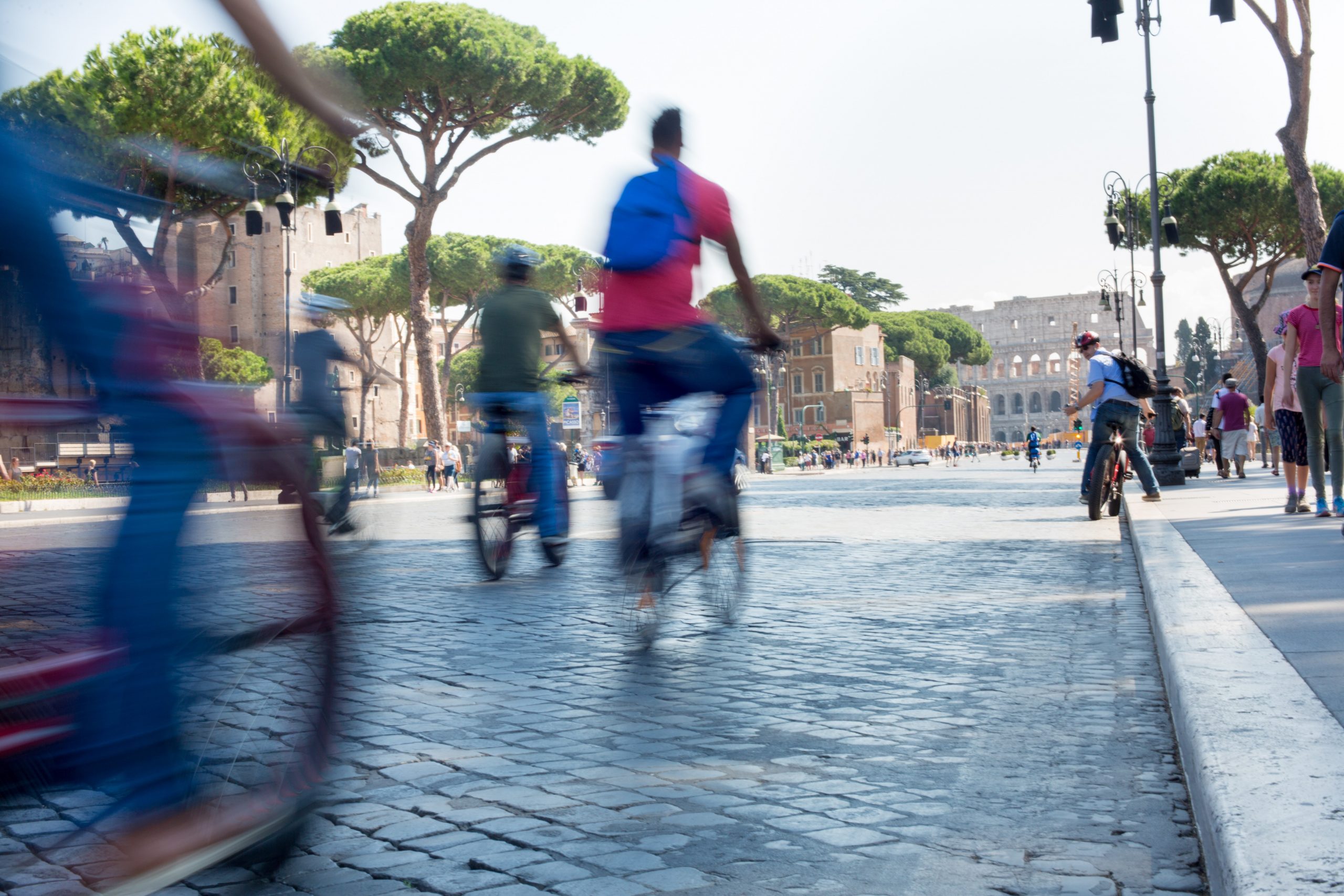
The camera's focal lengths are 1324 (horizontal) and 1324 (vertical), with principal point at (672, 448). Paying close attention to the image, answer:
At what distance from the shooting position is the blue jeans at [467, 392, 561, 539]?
21.2 feet

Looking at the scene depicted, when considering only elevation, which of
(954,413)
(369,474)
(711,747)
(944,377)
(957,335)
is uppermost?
(957,335)

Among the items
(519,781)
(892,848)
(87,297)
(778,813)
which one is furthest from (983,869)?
(87,297)

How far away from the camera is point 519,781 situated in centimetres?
291

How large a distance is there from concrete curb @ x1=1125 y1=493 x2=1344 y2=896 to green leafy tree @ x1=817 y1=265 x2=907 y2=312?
101875 millimetres

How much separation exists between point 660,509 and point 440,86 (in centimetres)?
2891

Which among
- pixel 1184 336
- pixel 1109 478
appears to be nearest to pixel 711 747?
pixel 1109 478

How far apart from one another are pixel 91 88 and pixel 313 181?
57cm

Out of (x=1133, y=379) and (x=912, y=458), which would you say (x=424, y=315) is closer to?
(x=1133, y=379)

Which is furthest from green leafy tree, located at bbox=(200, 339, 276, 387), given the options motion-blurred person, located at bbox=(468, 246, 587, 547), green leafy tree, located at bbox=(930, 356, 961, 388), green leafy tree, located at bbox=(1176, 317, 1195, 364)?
green leafy tree, located at bbox=(1176, 317, 1195, 364)

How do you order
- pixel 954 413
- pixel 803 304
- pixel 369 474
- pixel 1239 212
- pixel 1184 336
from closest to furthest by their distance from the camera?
pixel 369 474, pixel 1239 212, pixel 803 304, pixel 954 413, pixel 1184 336

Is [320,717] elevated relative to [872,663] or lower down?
elevated

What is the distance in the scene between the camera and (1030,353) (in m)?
138

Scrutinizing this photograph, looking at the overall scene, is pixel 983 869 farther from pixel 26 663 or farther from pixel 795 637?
pixel 795 637

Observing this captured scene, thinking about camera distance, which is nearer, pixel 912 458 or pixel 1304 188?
pixel 1304 188
